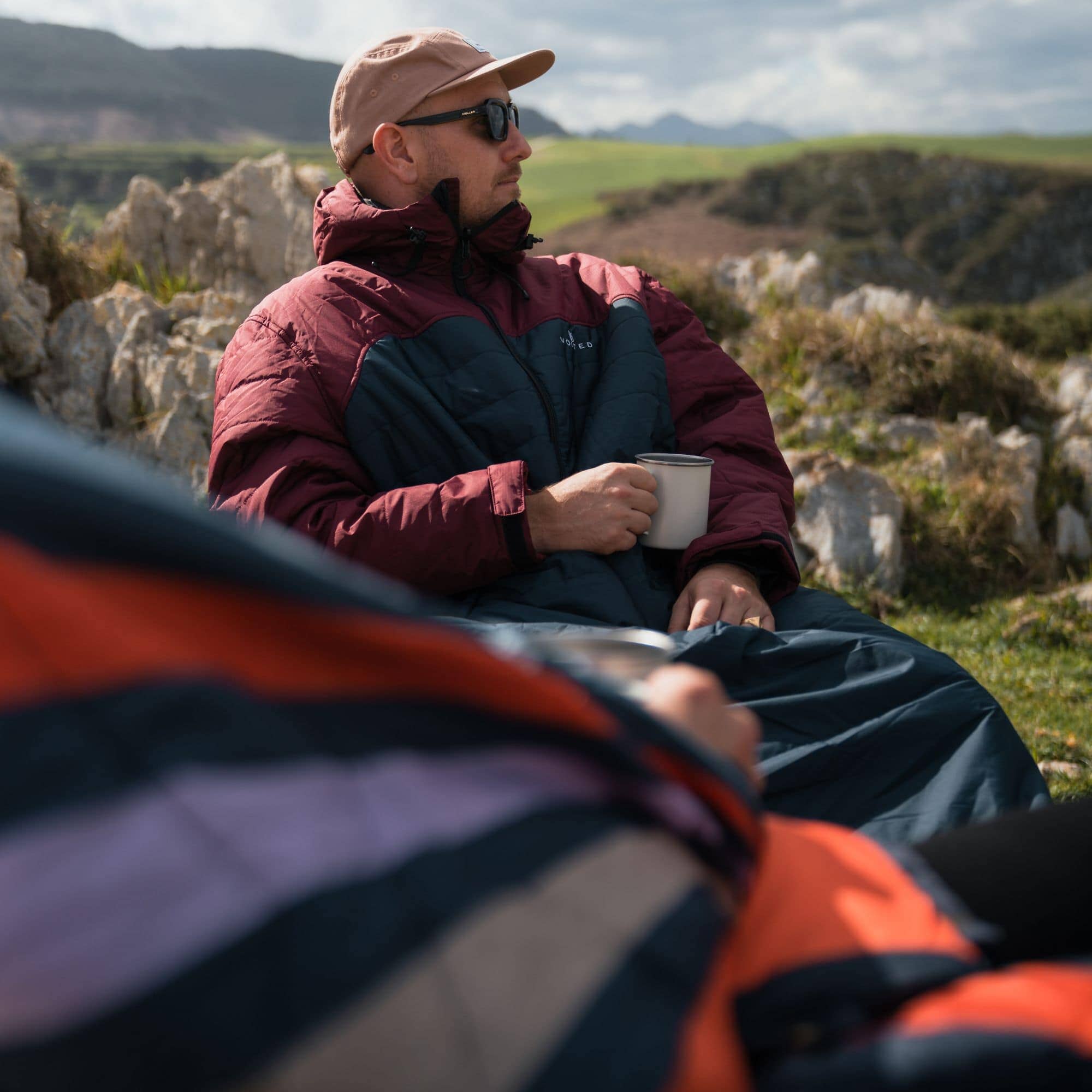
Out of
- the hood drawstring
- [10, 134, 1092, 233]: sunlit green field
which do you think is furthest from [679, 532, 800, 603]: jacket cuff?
[10, 134, 1092, 233]: sunlit green field

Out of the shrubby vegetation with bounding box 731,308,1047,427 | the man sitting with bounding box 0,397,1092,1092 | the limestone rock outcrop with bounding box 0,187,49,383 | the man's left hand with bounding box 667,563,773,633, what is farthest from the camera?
the shrubby vegetation with bounding box 731,308,1047,427

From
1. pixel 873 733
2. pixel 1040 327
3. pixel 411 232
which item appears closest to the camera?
pixel 873 733

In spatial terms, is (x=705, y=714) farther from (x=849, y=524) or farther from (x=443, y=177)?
(x=849, y=524)

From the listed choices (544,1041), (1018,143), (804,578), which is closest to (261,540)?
(544,1041)

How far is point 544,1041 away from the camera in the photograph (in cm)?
73

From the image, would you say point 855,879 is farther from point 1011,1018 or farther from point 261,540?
point 261,540

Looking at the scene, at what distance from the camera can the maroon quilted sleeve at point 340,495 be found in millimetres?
2344

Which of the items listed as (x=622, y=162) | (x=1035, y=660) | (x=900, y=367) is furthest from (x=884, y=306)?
(x=622, y=162)

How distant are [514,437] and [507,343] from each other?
296 mm

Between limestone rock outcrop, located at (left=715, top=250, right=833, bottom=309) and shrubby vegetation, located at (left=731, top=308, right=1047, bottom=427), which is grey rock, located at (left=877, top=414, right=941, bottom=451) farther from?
limestone rock outcrop, located at (left=715, top=250, right=833, bottom=309)

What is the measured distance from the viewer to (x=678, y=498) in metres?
2.44

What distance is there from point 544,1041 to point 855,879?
394mm

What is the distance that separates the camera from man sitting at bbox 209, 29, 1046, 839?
6.19 ft

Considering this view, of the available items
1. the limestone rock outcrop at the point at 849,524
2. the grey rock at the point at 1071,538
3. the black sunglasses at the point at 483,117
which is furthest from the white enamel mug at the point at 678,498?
the grey rock at the point at 1071,538
